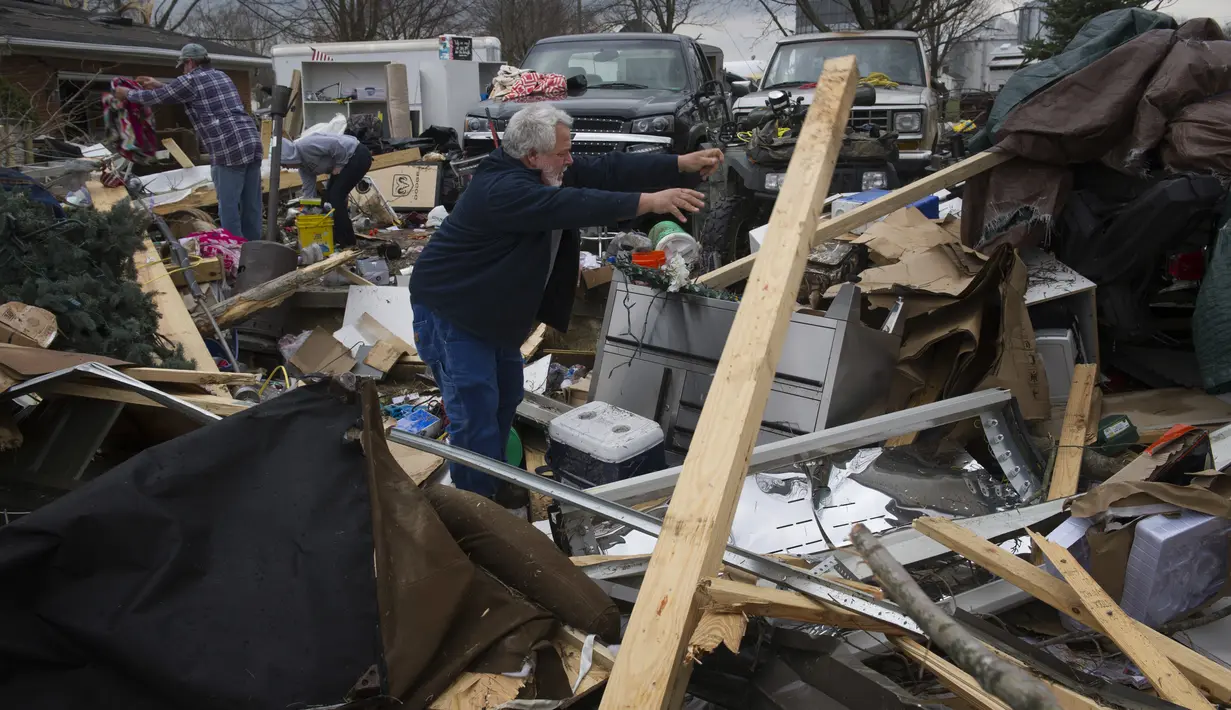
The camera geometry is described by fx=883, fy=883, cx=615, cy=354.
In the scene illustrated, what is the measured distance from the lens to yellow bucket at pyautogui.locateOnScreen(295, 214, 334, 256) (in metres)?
7.15

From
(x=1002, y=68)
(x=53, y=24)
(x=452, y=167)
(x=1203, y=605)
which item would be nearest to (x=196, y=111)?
(x=452, y=167)

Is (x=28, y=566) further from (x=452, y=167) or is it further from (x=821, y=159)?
(x=452, y=167)

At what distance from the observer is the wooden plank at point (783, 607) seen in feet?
5.23

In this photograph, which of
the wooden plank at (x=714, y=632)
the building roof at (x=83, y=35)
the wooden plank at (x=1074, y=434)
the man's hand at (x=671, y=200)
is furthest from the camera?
the building roof at (x=83, y=35)

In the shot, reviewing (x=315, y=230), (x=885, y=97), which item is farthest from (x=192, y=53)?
(x=885, y=97)

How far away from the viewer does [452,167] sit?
34.2ft

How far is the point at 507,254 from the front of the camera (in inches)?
137

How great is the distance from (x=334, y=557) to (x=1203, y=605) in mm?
2489

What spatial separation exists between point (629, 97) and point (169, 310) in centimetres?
483

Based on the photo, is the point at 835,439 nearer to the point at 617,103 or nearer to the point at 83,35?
the point at 617,103

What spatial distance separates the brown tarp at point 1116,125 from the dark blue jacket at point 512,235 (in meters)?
1.83

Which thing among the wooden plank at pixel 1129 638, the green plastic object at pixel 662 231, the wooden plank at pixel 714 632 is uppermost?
the green plastic object at pixel 662 231

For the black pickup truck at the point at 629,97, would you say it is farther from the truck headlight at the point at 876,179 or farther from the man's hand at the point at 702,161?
the man's hand at the point at 702,161

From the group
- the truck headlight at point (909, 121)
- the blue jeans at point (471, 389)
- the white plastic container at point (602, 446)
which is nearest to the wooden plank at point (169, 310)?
the blue jeans at point (471, 389)
